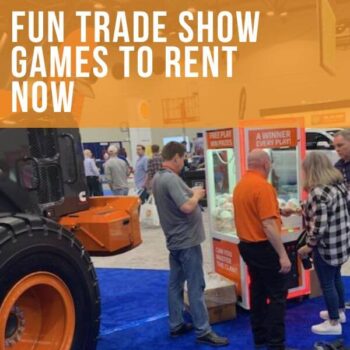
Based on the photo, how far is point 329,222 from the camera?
3543mm

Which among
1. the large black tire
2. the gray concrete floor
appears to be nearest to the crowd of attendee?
the large black tire

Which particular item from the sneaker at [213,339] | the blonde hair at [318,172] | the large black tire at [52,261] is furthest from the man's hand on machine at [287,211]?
the large black tire at [52,261]

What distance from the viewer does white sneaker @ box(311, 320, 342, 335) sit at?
3.78 m

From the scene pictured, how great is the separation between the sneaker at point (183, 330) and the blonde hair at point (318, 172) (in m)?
1.45

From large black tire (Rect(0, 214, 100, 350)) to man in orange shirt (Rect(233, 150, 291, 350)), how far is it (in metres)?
1.06

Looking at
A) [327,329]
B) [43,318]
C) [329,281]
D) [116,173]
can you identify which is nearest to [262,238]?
[329,281]

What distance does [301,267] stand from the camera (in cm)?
455

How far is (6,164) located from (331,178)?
2.14m

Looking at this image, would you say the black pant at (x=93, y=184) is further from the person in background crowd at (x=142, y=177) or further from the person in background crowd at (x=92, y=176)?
the person in background crowd at (x=142, y=177)

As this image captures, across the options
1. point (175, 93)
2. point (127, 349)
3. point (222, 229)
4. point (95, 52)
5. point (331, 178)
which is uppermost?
point (175, 93)

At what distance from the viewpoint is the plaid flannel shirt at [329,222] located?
350 centimetres

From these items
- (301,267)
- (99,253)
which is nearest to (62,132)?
(99,253)

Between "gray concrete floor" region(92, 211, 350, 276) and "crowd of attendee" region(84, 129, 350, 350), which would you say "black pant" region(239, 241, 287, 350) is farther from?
"gray concrete floor" region(92, 211, 350, 276)

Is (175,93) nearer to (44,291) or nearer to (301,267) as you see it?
(301,267)
